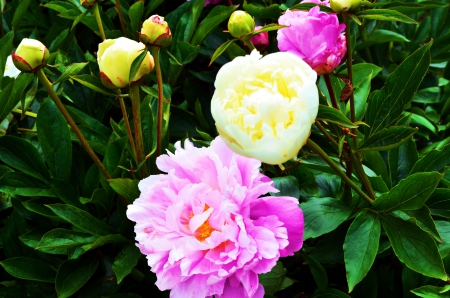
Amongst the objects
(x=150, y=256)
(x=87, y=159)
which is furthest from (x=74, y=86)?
(x=150, y=256)

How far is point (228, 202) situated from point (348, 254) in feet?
0.59

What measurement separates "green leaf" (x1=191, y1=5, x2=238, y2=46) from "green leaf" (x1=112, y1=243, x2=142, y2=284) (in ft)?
1.24

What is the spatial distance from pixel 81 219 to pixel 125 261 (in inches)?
3.1

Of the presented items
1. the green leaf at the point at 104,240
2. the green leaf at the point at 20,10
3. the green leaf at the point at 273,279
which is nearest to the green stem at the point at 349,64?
the green leaf at the point at 273,279

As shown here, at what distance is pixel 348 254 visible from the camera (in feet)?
2.00

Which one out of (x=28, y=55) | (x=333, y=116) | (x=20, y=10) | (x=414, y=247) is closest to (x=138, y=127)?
(x=28, y=55)

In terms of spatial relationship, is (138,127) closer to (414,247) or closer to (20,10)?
(414,247)

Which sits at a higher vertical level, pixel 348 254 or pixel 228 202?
pixel 228 202

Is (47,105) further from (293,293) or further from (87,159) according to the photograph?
(293,293)

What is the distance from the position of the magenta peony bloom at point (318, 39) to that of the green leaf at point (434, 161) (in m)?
Result: 0.19

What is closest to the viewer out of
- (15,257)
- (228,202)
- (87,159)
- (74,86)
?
(228,202)

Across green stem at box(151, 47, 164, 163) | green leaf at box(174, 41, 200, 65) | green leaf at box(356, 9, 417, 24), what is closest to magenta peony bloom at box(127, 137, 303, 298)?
green stem at box(151, 47, 164, 163)

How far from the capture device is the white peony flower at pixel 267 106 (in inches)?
17.8

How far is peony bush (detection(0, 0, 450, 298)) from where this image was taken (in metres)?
0.51
